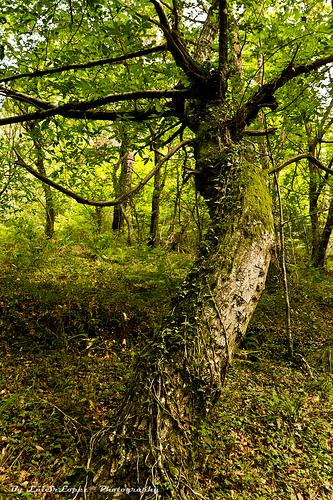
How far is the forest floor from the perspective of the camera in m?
2.92

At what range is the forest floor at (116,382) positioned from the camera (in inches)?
115

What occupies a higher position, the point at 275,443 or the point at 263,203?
the point at 263,203

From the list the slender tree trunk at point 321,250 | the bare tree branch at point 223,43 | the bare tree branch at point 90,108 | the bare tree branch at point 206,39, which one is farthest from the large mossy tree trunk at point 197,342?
the slender tree trunk at point 321,250

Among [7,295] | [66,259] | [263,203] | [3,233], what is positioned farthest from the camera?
[3,233]

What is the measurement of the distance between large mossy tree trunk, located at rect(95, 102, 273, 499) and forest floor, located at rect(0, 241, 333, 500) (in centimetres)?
41

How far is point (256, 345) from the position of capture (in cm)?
547

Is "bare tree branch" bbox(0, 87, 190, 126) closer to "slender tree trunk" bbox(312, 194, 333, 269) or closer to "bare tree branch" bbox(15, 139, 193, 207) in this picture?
"bare tree branch" bbox(15, 139, 193, 207)

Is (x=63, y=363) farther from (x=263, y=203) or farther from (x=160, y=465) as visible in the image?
(x=263, y=203)

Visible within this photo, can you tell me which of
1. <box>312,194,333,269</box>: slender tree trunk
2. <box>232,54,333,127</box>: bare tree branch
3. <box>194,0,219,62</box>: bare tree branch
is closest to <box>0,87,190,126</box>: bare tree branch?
<box>232,54,333,127</box>: bare tree branch

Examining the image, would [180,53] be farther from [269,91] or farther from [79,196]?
[79,196]

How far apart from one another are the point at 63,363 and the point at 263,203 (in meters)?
3.23

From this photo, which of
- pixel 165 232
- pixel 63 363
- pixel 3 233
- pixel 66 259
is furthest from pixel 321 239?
pixel 3 233

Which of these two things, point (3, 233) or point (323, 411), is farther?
point (3, 233)

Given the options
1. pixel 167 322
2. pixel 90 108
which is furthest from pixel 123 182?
pixel 167 322
